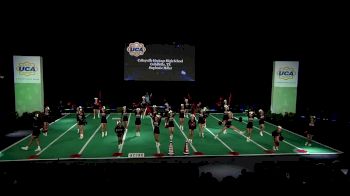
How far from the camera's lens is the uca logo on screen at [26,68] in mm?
23784

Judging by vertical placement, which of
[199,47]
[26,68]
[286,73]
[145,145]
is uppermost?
[199,47]

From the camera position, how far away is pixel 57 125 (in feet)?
75.3

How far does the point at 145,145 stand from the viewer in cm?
1659

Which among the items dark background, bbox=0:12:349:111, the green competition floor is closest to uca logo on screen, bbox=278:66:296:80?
dark background, bbox=0:12:349:111

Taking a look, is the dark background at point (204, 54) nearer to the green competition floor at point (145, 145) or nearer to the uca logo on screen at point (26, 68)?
the uca logo on screen at point (26, 68)

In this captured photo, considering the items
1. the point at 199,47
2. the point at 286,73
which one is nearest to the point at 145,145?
the point at 286,73

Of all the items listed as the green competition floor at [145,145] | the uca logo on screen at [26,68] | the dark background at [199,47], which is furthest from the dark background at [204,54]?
the green competition floor at [145,145]

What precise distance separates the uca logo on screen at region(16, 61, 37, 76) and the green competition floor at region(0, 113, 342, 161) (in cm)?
587

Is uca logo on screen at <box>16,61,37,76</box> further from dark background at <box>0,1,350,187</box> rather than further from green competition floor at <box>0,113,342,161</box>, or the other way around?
green competition floor at <box>0,113,342,161</box>

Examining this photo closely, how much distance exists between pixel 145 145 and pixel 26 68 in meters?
14.3

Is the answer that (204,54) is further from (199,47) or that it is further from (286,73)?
(286,73)

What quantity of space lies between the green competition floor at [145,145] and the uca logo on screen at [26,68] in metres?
5.87

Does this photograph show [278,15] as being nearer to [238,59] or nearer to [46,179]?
[238,59]

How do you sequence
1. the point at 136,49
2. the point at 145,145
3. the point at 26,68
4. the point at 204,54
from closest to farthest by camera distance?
the point at 145,145 → the point at 26,68 → the point at 136,49 → the point at 204,54
